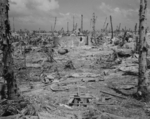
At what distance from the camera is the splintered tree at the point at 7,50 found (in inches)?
177

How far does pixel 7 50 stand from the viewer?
15.5 feet

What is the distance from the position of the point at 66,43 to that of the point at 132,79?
18409 millimetres

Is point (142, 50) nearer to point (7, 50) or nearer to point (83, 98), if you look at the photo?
point (83, 98)

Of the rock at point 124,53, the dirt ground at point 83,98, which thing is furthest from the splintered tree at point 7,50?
the rock at point 124,53

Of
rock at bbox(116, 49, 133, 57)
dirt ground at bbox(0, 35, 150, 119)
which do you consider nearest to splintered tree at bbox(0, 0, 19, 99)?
dirt ground at bbox(0, 35, 150, 119)

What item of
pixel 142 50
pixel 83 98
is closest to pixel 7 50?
pixel 83 98

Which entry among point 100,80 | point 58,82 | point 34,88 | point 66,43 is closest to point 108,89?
point 100,80

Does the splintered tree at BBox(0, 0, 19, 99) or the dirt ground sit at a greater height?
the splintered tree at BBox(0, 0, 19, 99)

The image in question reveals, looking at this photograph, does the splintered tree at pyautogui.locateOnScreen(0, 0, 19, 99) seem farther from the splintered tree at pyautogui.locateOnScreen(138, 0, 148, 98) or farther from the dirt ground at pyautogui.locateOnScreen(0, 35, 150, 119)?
the splintered tree at pyautogui.locateOnScreen(138, 0, 148, 98)

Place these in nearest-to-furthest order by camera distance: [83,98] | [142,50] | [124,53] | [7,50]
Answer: [7,50] < [142,50] < [83,98] < [124,53]

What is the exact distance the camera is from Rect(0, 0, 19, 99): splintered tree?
449 cm

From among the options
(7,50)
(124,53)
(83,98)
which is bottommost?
(83,98)

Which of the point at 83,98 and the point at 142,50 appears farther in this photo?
the point at 83,98

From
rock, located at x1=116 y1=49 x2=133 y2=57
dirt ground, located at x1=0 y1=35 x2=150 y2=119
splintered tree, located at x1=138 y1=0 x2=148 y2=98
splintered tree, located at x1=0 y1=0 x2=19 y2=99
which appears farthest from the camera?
rock, located at x1=116 y1=49 x2=133 y2=57
